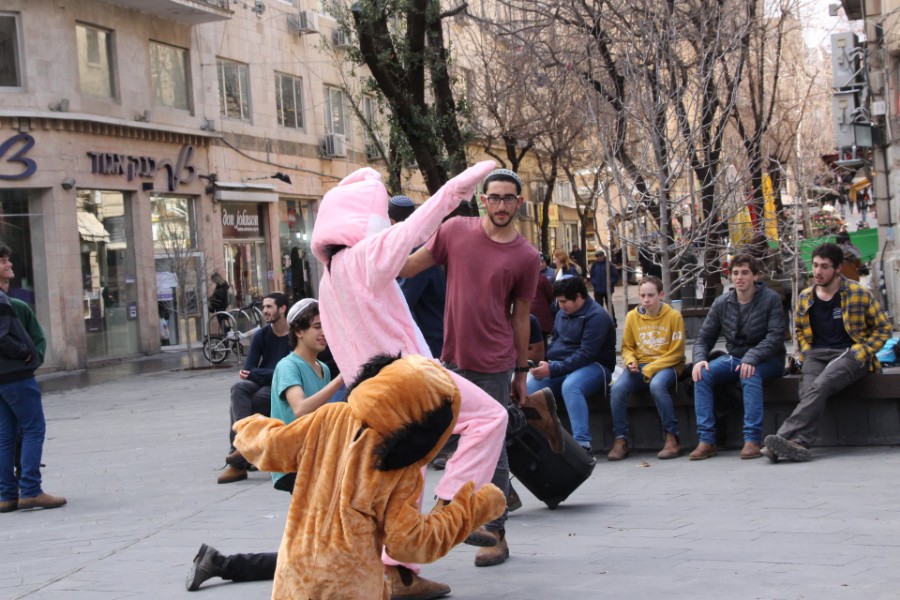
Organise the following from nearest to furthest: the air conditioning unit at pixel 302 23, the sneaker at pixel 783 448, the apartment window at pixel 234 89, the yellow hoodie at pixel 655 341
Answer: the sneaker at pixel 783 448 < the yellow hoodie at pixel 655 341 < the apartment window at pixel 234 89 < the air conditioning unit at pixel 302 23

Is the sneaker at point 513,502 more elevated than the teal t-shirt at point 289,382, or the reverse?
the teal t-shirt at point 289,382

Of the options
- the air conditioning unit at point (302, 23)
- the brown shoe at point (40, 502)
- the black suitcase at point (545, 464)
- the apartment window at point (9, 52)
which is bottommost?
the brown shoe at point (40, 502)

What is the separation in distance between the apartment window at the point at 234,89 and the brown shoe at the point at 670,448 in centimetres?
2223

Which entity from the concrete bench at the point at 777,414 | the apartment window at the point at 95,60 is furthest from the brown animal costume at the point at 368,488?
the apartment window at the point at 95,60

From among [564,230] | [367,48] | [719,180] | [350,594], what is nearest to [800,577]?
[350,594]

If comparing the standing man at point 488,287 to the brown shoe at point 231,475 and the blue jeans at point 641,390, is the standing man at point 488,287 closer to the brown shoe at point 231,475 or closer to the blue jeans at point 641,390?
the blue jeans at point 641,390

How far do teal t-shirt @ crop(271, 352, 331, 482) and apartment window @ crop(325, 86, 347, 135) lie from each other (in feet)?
93.5

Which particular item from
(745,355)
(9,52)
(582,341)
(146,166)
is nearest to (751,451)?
(745,355)

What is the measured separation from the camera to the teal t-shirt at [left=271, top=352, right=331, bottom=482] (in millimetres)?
5895

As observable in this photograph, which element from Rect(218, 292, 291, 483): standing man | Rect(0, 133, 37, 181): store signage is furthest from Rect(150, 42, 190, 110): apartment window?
Rect(218, 292, 291, 483): standing man

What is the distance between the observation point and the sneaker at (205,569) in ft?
18.3

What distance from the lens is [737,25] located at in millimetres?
15664

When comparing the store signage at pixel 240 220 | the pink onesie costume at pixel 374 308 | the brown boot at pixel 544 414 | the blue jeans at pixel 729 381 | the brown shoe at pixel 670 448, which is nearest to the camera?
the pink onesie costume at pixel 374 308

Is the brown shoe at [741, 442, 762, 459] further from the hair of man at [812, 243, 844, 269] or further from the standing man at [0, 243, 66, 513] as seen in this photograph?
the standing man at [0, 243, 66, 513]
